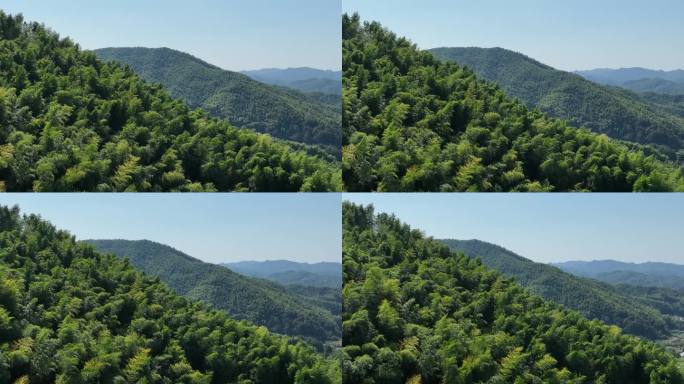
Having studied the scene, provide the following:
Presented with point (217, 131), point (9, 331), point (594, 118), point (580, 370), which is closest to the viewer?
point (9, 331)

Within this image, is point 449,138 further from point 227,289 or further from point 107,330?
point 107,330

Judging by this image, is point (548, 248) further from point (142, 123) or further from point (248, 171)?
point (142, 123)

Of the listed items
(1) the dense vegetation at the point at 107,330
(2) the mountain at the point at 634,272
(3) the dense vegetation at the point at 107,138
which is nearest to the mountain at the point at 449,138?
(3) the dense vegetation at the point at 107,138

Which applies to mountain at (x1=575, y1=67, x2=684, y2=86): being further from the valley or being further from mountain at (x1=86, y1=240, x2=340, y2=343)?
mountain at (x1=86, y1=240, x2=340, y2=343)

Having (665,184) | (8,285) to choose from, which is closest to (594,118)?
(665,184)

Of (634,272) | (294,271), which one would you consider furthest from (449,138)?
(634,272)

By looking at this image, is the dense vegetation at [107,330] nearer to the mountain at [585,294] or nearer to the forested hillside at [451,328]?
the forested hillside at [451,328]
